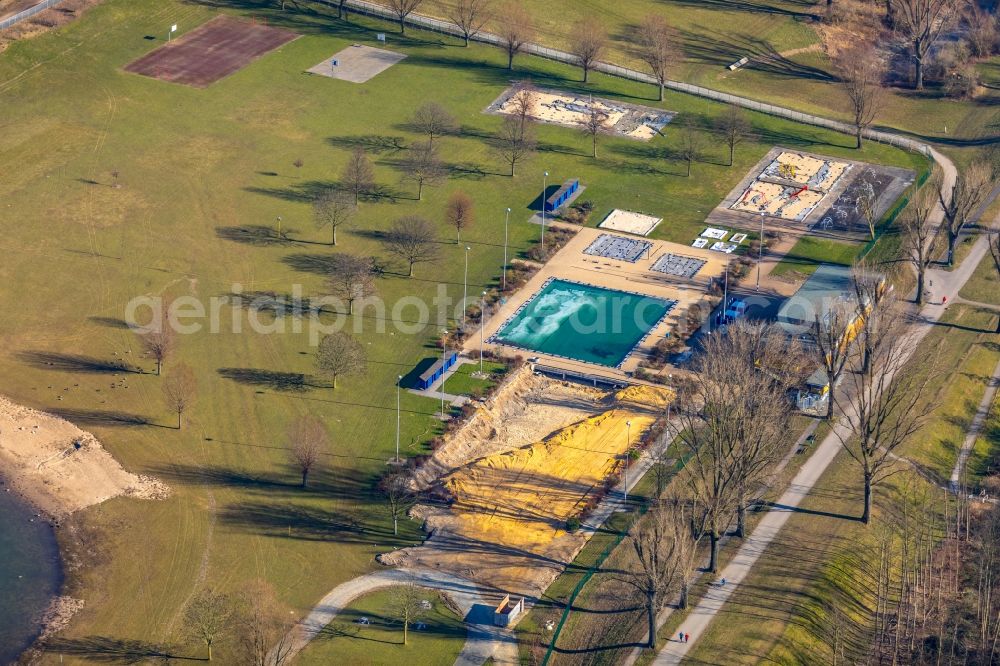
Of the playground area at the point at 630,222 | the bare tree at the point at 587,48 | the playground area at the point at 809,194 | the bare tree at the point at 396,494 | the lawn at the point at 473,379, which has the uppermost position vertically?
the bare tree at the point at 587,48

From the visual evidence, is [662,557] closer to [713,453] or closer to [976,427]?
[713,453]

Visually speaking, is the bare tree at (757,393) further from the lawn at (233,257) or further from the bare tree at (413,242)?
the bare tree at (413,242)

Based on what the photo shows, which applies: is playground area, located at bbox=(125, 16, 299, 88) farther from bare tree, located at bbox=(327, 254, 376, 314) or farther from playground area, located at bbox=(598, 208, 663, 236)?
playground area, located at bbox=(598, 208, 663, 236)

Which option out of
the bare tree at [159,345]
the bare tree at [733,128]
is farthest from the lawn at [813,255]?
the bare tree at [159,345]

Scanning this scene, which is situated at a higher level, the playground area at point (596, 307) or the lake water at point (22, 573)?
the playground area at point (596, 307)

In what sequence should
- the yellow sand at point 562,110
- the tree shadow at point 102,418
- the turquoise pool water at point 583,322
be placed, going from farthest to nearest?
the yellow sand at point 562,110
the turquoise pool water at point 583,322
the tree shadow at point 102,418

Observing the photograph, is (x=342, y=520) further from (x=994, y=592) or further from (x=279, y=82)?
(x=279, y=82)
